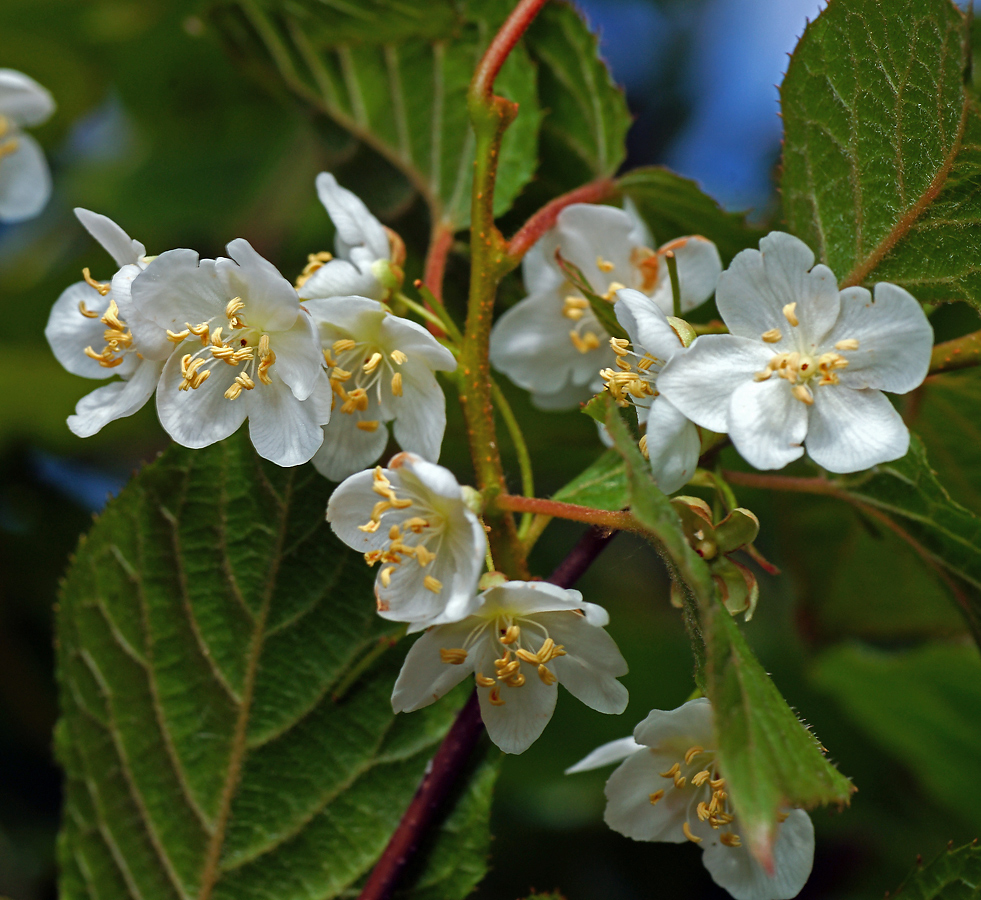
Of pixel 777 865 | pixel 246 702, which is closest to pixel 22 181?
pixel 246 702

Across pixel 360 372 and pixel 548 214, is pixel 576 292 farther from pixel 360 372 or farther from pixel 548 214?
pixel 360 372

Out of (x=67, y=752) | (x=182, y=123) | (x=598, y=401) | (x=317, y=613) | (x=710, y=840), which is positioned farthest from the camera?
(x=182, y=123)

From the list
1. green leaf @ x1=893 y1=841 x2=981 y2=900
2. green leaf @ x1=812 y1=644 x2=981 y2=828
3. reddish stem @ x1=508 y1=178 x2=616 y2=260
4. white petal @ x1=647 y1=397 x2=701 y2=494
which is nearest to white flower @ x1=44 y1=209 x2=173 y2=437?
reddish stem @ x1=508 y1=178 x2=616 y2=260

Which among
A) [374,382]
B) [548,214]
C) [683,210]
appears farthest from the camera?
[683,210]

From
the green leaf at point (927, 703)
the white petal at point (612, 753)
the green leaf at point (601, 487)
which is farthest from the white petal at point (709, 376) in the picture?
the green leaf at point (927, 703)

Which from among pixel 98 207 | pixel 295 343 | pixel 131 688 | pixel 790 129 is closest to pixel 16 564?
pixel 98 207

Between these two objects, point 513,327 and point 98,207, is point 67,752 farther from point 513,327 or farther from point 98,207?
point 98,207
